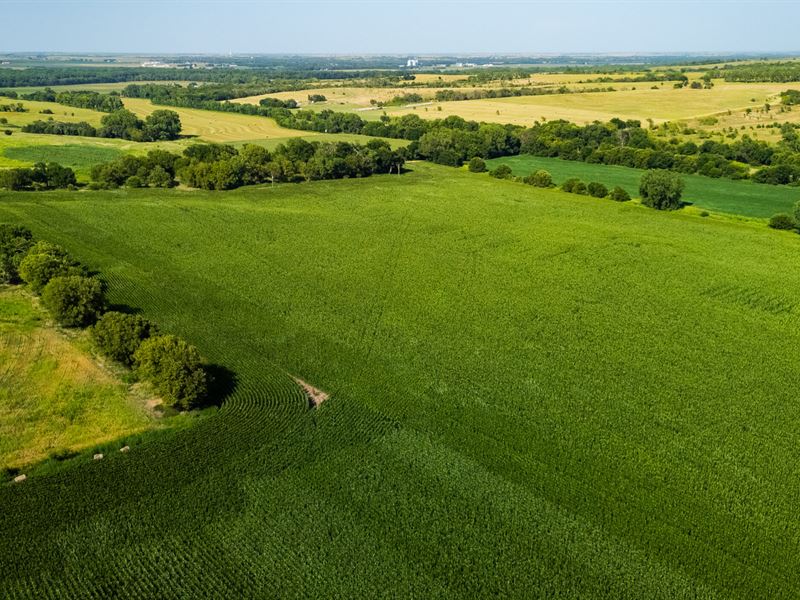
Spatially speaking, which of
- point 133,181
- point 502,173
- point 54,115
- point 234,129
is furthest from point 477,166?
point 54,115

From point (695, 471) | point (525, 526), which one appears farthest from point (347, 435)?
point (695, 471)

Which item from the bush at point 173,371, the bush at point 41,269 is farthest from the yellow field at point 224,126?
the bush at point 173,371

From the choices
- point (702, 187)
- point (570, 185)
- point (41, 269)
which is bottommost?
point (702, 187)

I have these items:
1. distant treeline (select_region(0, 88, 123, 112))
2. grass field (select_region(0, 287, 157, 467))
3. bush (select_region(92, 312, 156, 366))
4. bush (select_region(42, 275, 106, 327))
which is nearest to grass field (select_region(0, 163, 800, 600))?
grass field (select_region(0, 287, 157, 467))

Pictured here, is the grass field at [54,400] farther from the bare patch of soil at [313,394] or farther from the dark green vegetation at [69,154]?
the dark green vegetation at [69,154]

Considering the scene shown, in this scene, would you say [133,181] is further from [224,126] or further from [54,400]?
[224,126]

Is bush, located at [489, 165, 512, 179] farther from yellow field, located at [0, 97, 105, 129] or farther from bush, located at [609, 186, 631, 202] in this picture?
yellow field, located at [0, 97, 105, 129]

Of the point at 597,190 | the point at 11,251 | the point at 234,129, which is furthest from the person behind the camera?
the point at 234,129
